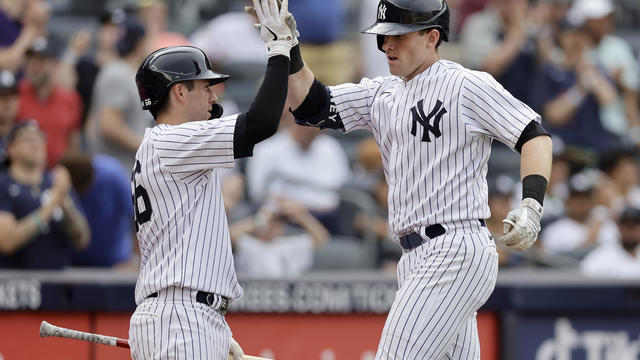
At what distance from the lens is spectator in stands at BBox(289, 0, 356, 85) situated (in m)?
9.92

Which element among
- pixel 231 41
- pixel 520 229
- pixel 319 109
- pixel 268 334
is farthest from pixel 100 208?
Answer: pixel 520 229

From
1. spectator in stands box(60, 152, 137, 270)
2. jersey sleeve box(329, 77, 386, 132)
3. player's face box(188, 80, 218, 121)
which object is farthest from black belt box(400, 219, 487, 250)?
spectator in stands box(60, 152, 137, 270)

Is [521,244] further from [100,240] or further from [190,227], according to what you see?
[100,240]

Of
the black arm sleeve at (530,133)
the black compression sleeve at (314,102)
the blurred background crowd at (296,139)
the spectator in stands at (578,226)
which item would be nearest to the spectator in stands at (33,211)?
the blurred background crowd at (296,139)

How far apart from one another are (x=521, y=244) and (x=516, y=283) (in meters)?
3.01

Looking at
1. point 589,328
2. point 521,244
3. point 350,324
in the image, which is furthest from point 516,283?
point 521,244

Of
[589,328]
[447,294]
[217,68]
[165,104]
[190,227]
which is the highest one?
[217,68]

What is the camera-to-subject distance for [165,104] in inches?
181

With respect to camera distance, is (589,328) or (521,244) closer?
(521,244)

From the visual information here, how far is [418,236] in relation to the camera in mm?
4637

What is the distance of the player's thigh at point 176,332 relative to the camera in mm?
4316

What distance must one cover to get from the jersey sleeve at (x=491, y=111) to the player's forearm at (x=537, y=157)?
0.22 ft

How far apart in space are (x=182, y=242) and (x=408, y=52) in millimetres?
1198

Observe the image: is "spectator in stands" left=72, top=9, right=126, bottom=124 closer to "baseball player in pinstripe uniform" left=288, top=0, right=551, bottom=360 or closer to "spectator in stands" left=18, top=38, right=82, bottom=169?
"spectator in stands" left=18, top=38, right=82, bottom=169
